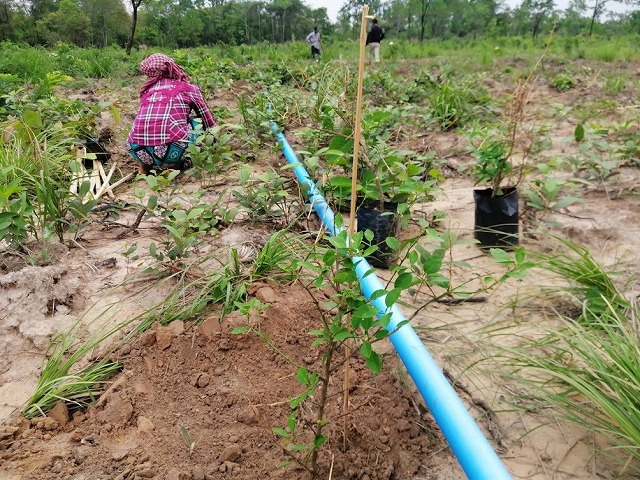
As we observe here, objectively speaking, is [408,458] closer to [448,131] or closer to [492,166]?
Result: [492,166]

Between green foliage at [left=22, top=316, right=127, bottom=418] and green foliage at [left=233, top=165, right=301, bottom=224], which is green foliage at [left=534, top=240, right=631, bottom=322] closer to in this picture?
Result: green foliage at [left=233, top=165, right=301, bottom=224]

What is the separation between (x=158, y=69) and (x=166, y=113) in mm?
455

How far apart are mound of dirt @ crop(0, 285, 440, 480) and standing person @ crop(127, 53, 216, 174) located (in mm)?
2305

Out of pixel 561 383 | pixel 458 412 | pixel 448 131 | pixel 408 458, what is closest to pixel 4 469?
pixel 408 458

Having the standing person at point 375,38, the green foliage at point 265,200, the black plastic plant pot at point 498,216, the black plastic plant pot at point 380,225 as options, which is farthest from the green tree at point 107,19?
the black plastic plant pot at point 498,216

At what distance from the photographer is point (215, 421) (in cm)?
143

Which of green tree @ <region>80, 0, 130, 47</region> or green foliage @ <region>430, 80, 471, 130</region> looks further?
green tree @ <region>80, 0, 130, 47</region>

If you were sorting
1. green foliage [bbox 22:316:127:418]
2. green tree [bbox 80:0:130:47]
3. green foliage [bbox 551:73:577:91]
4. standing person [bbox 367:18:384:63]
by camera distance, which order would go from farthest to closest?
green tree [bbox 80:0:130:47]
standing person [bbox 367:18:384:63]
green foliage [bbox 551:73:577:91]
green foliage [bbox 22:316:127:418]

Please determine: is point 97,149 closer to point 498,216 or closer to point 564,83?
point 498,216

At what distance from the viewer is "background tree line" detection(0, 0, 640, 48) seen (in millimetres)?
24859

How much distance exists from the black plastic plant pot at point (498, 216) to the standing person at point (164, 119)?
89.0 inches

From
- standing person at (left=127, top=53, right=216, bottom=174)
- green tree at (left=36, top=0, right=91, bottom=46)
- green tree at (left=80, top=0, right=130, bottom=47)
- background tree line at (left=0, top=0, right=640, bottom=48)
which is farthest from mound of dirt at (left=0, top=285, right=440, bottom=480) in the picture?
green tree at (left=80, top=0, right=130, bottom=47)

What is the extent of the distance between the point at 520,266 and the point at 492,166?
1.44 m

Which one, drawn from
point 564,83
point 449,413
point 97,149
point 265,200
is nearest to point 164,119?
point 97,149
